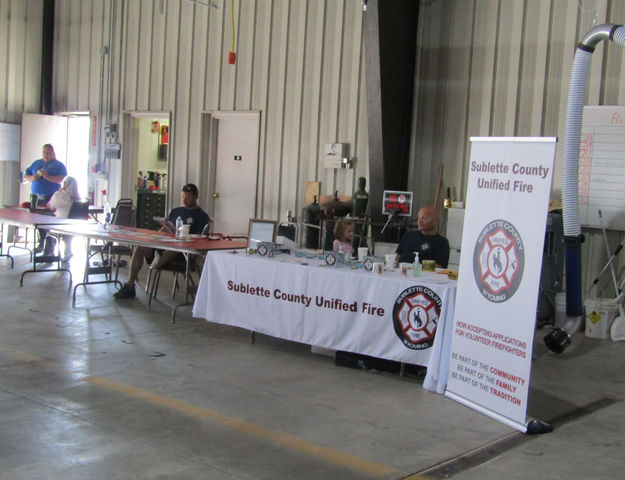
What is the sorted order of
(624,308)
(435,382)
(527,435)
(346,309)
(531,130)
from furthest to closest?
(531,130)
(624,308)
(346,309)
(435,382)
(527,435)

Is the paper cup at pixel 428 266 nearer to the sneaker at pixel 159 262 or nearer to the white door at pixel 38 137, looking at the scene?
the sneaker at pixel 159 262

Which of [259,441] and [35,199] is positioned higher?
[35,199]

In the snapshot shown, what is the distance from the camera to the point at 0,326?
6.05 m

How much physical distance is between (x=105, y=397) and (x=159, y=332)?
1840 millimetres

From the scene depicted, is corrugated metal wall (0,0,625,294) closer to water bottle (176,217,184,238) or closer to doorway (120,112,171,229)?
doorway (120,112,171,229)

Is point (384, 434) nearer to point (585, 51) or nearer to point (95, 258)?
point (585, 51)

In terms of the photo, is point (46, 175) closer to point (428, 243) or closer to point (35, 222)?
point (35, 222)

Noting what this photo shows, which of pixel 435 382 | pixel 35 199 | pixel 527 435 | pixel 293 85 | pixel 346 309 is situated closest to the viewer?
pixel 527 435

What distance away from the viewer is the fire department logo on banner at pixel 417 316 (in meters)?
4.86

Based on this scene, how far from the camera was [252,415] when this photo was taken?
13.6ft

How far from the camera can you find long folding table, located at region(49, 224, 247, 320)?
6488mm

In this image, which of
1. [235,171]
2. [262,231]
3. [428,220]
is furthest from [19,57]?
[428,220]

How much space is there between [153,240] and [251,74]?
13.3ft

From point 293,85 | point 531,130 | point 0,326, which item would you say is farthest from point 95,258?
point 531,130
